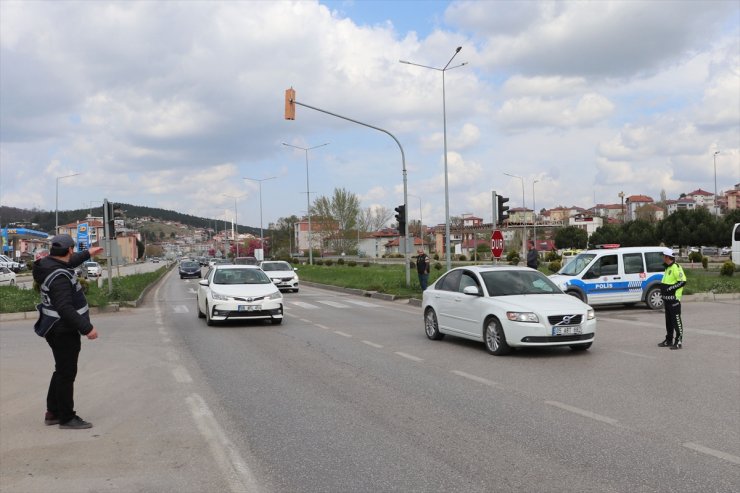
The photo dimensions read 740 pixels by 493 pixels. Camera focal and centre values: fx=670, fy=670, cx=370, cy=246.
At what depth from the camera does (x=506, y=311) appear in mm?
10641

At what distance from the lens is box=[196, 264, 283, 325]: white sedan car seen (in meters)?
15.5

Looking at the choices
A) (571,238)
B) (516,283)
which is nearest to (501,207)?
(516,283)

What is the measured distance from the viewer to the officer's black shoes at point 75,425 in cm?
646

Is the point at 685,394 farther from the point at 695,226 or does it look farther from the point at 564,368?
the point at 695,226

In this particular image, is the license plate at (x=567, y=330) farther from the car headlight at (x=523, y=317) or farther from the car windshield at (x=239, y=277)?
the car windshield at (x=239, y=277)

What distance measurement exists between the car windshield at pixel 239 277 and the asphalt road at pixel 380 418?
4.54 m

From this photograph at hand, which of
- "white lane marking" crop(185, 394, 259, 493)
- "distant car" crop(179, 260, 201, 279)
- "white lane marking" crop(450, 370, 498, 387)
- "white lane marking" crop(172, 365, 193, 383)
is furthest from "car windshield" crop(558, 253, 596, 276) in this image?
"distant car" crop(179, 260, 201, 279)

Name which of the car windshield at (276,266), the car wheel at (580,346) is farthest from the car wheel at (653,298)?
the car windshield at (276,266)

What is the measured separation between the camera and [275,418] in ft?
22.0

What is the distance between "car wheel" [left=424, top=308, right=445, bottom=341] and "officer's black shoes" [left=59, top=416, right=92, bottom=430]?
7.54 m

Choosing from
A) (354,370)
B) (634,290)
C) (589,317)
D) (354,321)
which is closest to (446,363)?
(354,370)

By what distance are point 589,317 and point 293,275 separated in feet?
70.5

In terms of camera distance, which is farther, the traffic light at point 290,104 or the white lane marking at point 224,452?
the traffic light at point 290,104

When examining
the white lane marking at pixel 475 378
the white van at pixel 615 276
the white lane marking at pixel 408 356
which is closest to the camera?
the white lane marking at pixel 475 378
